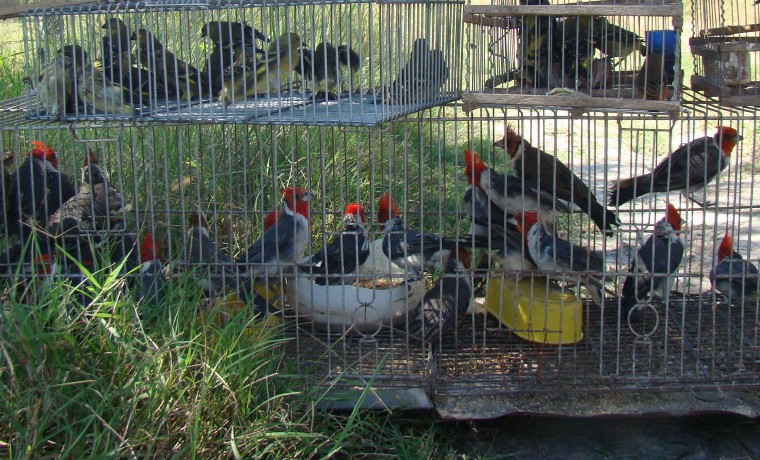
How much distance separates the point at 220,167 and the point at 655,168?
9.38 feet

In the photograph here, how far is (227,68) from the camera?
4.22 metres

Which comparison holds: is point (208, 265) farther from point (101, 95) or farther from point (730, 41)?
point (730, 41)

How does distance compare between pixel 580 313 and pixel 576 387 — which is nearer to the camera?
pixel 576 387

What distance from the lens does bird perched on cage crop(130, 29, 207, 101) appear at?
3910 millimetres

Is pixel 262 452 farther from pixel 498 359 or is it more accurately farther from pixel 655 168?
pixel 655 168

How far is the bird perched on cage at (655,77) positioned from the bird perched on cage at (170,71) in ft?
6.40

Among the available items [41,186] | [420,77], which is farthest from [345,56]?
[41,186]

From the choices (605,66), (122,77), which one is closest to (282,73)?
(122,77)

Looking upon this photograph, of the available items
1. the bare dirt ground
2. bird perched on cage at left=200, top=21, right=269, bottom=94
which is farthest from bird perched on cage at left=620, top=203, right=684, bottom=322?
bird perched on cage at left=200, top=21, right=269, bottom=94

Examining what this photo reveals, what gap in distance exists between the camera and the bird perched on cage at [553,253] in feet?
14.4

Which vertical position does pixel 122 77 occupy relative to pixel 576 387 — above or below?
above

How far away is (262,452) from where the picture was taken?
3.18 meters

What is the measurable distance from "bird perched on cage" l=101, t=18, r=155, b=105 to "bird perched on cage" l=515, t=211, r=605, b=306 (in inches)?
76.0

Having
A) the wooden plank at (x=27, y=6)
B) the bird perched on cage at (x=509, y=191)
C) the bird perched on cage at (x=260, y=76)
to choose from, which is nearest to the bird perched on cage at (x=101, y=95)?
the wooden plank at (x=27, y=6)
